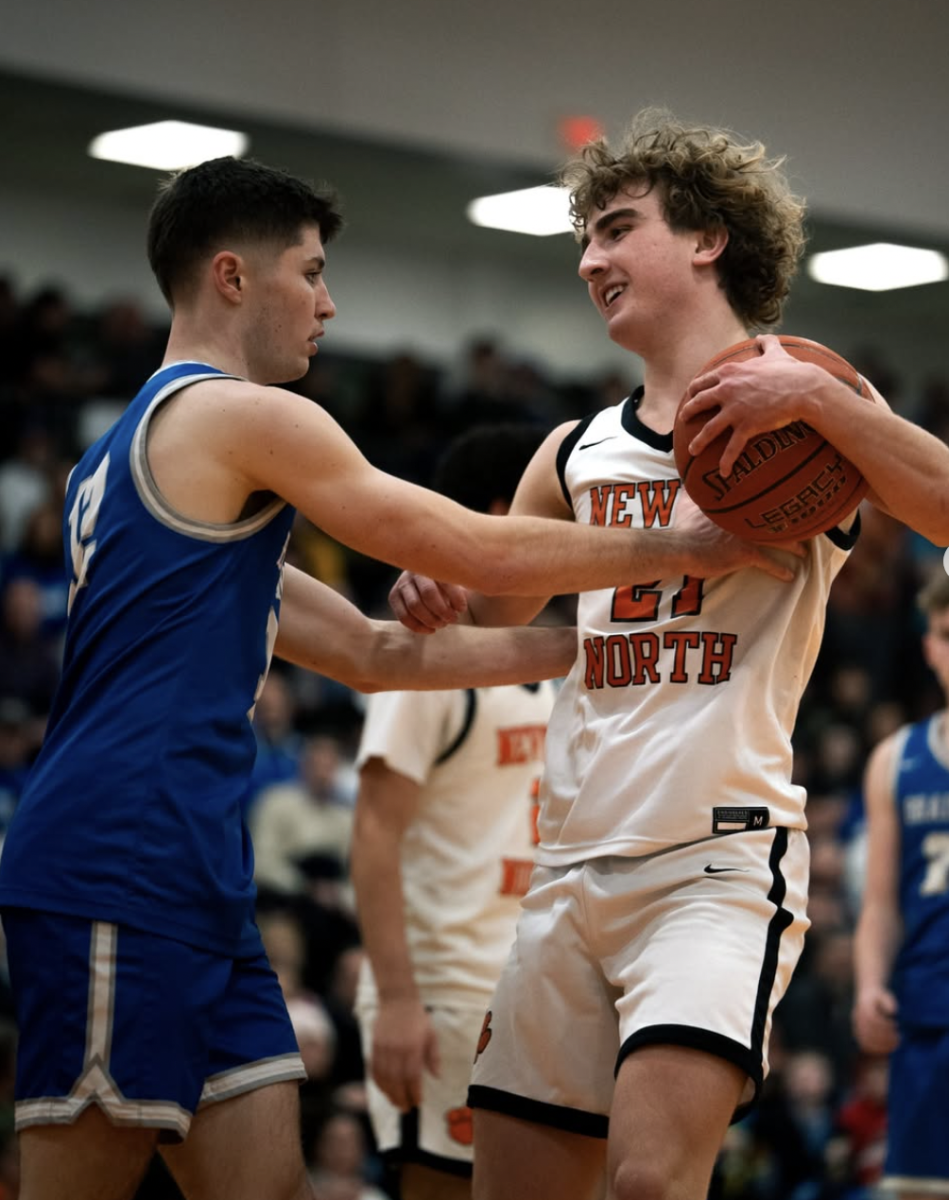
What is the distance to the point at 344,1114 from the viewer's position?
7480 millimetres

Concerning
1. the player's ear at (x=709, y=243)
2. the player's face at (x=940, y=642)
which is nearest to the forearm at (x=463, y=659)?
the player's ear at (x=709, y=243)

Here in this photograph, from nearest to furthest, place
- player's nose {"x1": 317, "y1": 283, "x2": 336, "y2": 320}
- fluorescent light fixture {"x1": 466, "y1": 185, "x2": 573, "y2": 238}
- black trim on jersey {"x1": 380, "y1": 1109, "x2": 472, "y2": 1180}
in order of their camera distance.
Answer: player's nose {"x1": 317, "y1": 283, "x2": 336, "y2": 320}, black trim on jersey {"x1": 380, "y1": 1109, "x2": 472, "y2": 1180}, fluorescent light fixture {"x1": 466, "y1": 185, "x2": 573, "y2": 238}

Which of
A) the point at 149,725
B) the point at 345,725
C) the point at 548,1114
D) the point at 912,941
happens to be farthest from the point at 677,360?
the point at 345,725

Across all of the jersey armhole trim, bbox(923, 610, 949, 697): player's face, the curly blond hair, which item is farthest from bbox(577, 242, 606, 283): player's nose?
bbox(923, 610, 949, 697): player's face

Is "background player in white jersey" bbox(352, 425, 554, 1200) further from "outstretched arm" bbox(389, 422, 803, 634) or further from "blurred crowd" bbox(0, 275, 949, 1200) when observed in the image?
"blurred crowd" bbox(0, 275, 949, 1200)

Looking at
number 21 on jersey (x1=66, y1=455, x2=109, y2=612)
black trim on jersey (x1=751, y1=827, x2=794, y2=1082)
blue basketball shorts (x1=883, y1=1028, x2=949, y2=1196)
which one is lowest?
blue basketball shorts (x1=883, y1=1028, x2=949, y2=1196)

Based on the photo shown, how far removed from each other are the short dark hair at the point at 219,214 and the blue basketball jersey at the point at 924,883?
3.31 metres

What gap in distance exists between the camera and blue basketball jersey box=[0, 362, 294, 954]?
3188 mm

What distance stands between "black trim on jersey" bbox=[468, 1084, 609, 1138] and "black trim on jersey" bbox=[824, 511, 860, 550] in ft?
4.10

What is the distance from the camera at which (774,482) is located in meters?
3.53

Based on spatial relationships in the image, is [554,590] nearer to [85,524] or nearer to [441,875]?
[85,524]

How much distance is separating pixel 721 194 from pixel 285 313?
3.36ft

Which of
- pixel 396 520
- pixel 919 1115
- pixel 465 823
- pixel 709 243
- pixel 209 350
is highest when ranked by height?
pixel 709 243

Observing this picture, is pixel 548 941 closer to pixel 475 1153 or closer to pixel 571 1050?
pixel 571 1050
